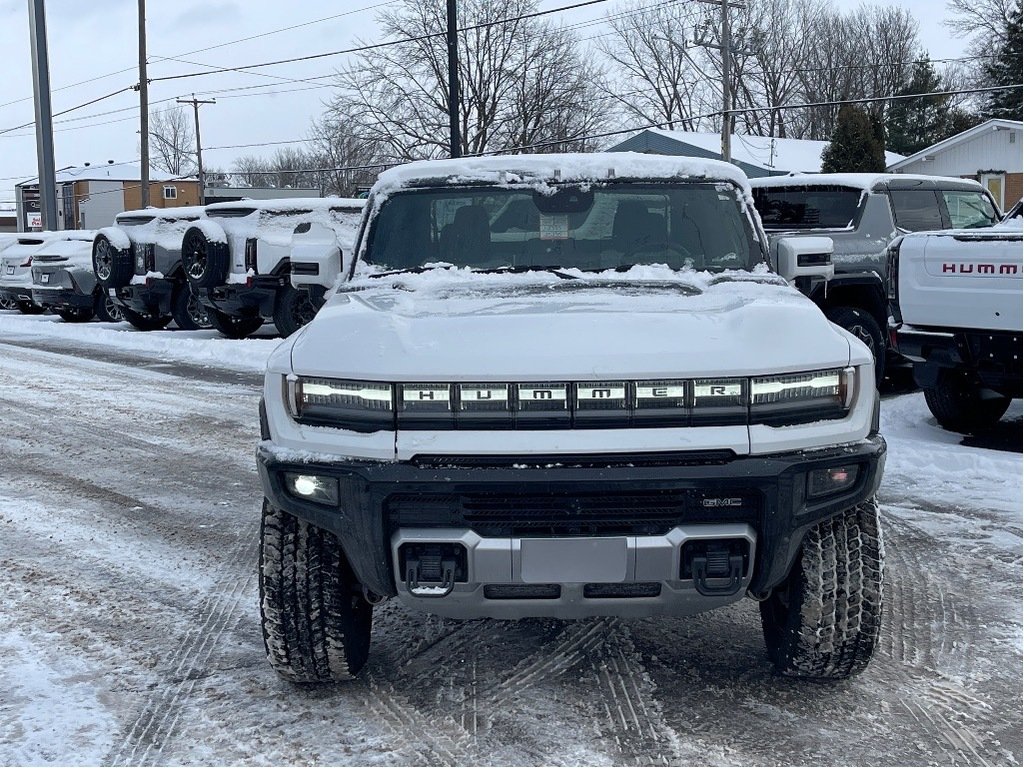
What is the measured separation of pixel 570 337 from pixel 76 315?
18821 millimetres

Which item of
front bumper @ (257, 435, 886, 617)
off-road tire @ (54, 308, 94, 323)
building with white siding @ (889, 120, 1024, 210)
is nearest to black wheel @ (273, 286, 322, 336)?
off-road tire @ (54, 308, 94, 323)

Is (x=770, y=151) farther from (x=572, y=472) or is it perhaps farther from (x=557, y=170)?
(x=572, y=472)

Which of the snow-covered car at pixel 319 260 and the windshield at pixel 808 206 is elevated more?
the windshield at pixel 808 206

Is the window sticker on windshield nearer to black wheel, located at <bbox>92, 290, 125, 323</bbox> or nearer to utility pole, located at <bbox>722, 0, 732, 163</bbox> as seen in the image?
black wheel, located at <bbox>92, 290, 125, 323</bbox>

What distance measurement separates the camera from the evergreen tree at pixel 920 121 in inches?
2082

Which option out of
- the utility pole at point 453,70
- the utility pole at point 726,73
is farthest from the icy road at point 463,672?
the utility pole at point 726,73

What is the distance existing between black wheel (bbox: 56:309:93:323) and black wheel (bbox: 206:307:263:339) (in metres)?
5.84

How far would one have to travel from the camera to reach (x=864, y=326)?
9.48 metres

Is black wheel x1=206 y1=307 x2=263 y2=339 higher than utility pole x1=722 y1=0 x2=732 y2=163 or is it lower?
lower

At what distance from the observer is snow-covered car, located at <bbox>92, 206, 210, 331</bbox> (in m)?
16.1

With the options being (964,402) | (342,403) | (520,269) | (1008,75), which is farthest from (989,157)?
(342,403)

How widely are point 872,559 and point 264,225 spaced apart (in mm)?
11856

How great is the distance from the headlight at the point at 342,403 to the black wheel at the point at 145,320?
15.0 metres

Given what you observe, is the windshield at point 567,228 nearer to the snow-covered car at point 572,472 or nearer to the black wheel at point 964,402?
the snow-covered car at point 572,472
